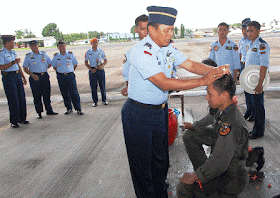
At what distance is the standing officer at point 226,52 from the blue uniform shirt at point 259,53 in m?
0.69

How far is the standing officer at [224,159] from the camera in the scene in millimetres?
1823

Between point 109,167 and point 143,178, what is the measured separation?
1.19 meters

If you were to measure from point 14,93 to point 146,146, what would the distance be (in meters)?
4.46

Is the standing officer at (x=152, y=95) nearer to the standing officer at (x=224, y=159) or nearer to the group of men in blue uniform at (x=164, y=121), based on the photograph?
the group of men in blue uniform at (x=164, y=121)

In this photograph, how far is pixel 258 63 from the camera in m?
3.95

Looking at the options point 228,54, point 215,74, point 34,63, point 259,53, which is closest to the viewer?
point 215,74

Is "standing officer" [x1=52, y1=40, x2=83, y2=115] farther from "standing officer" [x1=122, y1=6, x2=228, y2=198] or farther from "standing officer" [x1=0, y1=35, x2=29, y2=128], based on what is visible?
"standing officer" [x1=122, y1=6, x2=228, y2=198]

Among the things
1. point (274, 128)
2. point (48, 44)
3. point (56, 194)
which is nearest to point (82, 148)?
point (56, 194)

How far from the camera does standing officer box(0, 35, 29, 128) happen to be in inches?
208

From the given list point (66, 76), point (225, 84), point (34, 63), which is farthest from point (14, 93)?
point (225, 84)

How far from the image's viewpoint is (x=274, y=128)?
4195mm

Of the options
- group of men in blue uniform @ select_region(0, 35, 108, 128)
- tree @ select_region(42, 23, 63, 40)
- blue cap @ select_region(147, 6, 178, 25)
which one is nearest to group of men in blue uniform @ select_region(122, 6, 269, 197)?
blue cap @ select_region(147, 6, 178, 25)

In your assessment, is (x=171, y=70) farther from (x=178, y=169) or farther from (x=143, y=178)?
(x=178, y=169)

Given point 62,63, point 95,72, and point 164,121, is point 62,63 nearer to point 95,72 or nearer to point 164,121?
point 95,72
